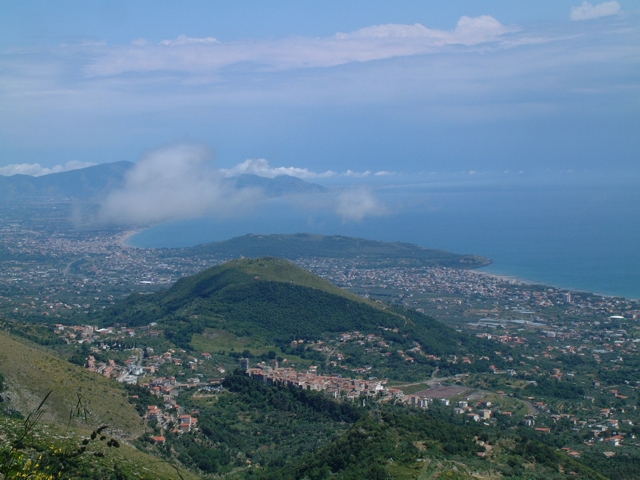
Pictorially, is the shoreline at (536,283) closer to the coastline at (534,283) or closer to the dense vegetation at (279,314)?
the coastline at (534,283)

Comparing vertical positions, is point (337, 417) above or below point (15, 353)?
below

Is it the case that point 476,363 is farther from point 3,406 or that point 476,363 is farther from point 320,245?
point 320,245

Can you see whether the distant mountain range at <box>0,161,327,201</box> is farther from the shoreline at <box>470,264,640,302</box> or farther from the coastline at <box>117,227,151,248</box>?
the shoreline at <box>470,264,640,302</box>

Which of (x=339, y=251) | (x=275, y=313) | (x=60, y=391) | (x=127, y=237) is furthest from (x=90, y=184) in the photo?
(x=60, y=391)

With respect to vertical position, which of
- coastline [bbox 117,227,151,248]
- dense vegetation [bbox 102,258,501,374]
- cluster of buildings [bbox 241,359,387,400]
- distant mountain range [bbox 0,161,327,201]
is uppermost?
distant mountain range [bbox 0,161,327,201]

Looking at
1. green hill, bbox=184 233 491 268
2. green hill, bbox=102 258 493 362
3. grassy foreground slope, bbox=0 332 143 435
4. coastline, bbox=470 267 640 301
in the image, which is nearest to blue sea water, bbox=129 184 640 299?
coastline, bbox=470 267 640 301

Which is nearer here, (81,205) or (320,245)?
(320,245)

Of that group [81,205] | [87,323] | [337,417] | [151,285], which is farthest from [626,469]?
[81,205]
